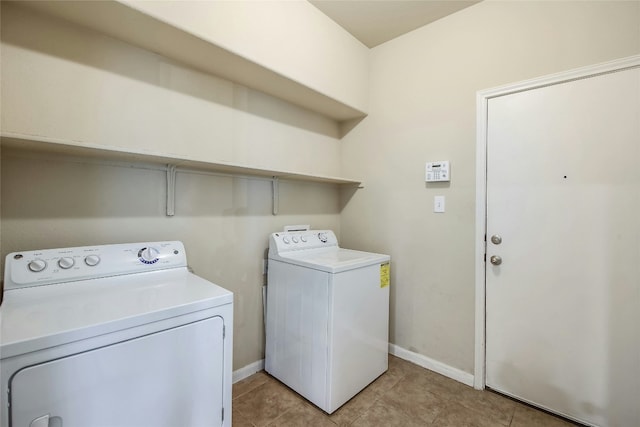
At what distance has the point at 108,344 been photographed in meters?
0.86

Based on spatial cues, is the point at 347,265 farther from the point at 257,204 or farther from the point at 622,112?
the point at 622,112

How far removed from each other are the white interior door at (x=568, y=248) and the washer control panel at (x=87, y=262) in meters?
1.99

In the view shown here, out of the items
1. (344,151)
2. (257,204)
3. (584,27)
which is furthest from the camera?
(344,151)

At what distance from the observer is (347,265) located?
5.47ft

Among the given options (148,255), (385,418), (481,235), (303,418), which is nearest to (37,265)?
(148,255)

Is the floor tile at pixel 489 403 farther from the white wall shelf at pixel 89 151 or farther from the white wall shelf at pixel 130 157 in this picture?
the white wall shelf at pixel 89 151

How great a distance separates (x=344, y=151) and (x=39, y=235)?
216 cm

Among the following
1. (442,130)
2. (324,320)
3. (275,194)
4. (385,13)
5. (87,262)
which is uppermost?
(385,13)

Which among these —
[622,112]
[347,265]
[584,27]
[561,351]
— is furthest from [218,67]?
[561,351]

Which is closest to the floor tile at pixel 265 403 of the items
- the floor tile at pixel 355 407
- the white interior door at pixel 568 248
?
the floor tile at pixel 355 407

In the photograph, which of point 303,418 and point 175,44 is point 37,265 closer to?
point 175,44

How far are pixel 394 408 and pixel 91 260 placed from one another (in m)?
1.81

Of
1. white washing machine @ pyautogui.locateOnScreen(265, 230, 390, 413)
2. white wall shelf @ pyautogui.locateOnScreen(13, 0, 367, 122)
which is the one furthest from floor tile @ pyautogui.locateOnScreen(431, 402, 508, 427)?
white wall shelf @ pyautogui.locateOnScreen(13, 0, 367, 122)

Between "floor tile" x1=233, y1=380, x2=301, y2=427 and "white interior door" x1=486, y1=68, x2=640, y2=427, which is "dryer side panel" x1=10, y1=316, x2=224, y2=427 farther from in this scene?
"white interior door" x1=486, y1=68, x2=640, y2=427
